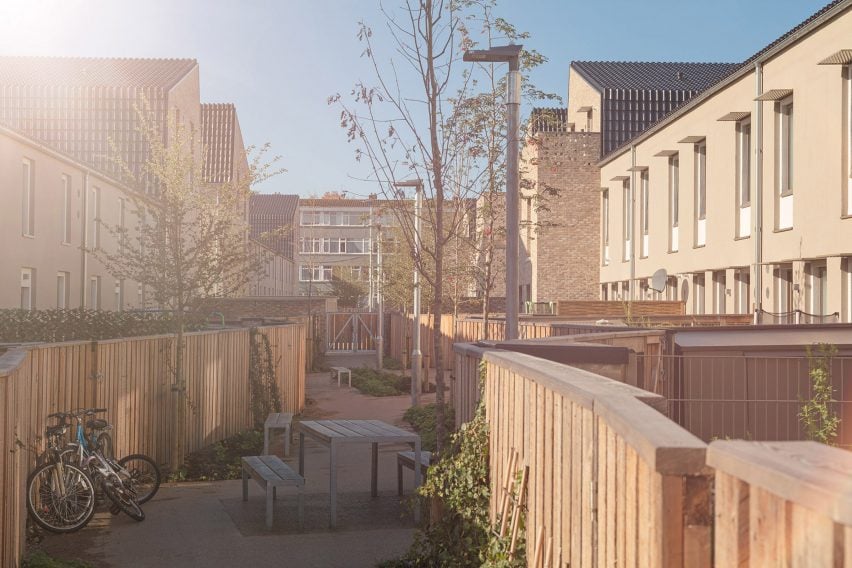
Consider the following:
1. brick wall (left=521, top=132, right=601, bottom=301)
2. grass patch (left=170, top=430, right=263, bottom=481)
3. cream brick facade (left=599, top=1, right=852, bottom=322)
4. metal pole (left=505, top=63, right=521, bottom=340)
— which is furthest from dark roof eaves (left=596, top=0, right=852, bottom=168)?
grass patch (left=170, top=430, right=263, bottom=481)

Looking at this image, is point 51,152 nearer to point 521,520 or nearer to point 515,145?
point 515,145

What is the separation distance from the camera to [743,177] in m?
26.5

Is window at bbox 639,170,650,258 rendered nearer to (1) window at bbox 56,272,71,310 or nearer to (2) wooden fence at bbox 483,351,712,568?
(1) window at bbox 56,272,71,310

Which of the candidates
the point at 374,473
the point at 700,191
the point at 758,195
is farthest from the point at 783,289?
the point at 374,473

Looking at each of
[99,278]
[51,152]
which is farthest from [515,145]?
[99,278]

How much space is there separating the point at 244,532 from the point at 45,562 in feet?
7.94

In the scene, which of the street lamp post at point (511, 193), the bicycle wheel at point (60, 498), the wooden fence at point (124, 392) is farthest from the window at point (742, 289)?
the bicycle wheel at point (60, 498)

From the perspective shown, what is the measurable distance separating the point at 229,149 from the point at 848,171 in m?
45.6

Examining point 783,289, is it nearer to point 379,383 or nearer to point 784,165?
point 784,165

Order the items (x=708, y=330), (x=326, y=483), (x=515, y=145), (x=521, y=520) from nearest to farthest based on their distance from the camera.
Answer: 1. (x=521, y=520)
2. (x=515, y=145)
3. (x=708, y=330)
4. (x=326, y=483)

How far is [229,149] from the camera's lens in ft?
202

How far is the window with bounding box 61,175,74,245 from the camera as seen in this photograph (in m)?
28.5

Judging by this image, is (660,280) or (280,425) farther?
(660,280)

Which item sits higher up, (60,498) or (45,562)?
(60,498)
